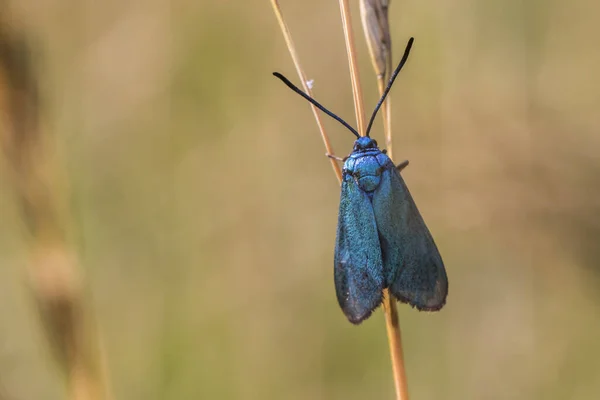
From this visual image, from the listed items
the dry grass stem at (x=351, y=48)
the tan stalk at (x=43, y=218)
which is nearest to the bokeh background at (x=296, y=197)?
the tan stalk at (x=43, y=218)

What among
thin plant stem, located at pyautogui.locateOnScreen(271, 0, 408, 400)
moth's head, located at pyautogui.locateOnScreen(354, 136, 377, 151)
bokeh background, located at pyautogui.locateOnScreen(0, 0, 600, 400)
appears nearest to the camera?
thin plant stem, located at pyautogui.locateOnScreen(271, 0, 408, 400)

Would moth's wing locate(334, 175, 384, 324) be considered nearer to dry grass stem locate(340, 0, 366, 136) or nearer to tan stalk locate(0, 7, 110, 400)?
dry grass stem locate(340, 0, 366, 136)

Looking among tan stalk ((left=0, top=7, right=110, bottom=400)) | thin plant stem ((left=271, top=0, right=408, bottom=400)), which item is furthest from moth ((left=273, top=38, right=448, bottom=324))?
tan stalk ((left=0, top=7, right=110, bottom=400))

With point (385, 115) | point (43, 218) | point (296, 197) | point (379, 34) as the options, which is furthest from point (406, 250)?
point (296, 197)

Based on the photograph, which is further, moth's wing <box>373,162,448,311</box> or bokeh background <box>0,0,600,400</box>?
bokeh background <box>0,0,600,400</box>

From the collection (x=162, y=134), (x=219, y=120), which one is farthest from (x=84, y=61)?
(x=219, y=120)

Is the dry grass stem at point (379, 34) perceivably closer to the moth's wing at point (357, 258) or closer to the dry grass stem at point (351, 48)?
the dry grass stem at point (351, 48)
